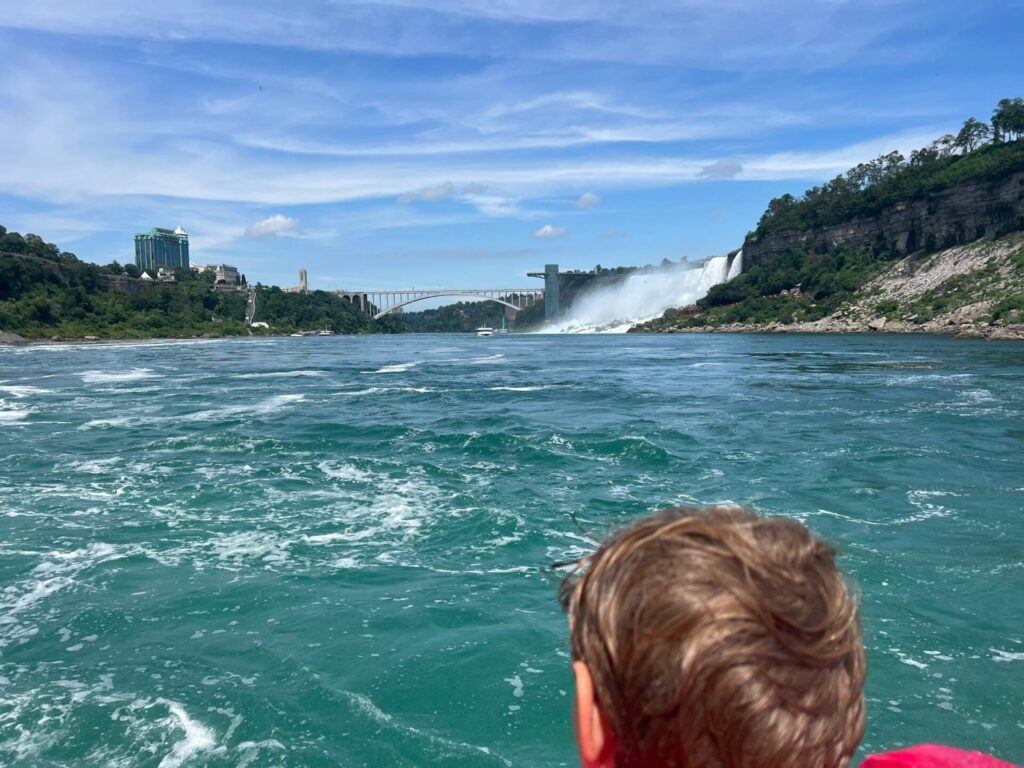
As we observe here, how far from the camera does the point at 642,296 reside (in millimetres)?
114562

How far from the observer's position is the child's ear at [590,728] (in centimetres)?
90

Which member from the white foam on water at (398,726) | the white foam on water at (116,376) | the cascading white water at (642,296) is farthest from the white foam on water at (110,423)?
the cascading white water at (642,296)

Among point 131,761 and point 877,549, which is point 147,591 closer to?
point 131,761

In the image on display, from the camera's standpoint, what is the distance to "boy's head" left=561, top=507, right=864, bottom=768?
2.80 feet

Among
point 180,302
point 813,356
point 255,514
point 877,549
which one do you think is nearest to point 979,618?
point 877,549

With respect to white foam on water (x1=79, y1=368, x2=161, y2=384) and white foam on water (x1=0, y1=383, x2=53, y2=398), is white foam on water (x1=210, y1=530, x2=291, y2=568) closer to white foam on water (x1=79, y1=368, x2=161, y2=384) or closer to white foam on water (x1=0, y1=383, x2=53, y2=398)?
white foam on water (x1=0, y1=383, x2=53, y2=398)

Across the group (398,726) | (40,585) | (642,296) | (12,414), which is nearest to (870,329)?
(642,296)

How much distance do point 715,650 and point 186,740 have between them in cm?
393

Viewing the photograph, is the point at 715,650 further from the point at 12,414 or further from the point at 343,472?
the point at 12,414

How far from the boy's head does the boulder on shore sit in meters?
75.2

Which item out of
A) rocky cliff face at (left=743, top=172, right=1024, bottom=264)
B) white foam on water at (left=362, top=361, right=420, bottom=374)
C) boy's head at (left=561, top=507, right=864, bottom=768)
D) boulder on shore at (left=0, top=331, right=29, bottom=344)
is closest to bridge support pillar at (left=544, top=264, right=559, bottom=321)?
rocky cliff face at (left=743, top=172, right=1024, bottom=264)

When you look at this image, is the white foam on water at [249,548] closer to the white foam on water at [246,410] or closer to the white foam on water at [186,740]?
the white foam on water at [186,740]

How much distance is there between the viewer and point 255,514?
8156 millimetres

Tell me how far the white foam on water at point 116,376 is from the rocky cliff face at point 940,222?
7095cm
